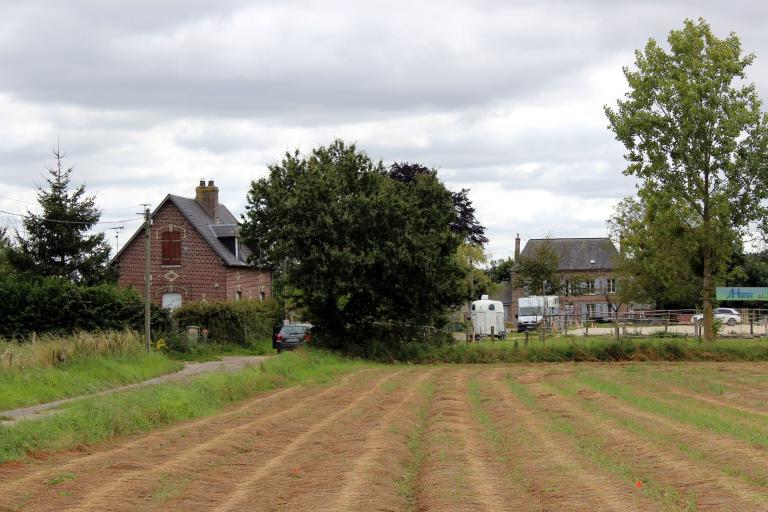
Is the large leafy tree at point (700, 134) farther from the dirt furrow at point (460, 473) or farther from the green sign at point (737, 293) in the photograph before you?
the dirt furrow at point (460, 473)

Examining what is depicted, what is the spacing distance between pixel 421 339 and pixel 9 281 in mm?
19395

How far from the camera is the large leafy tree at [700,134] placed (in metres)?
42.1

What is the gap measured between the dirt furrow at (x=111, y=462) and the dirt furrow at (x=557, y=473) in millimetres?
5258

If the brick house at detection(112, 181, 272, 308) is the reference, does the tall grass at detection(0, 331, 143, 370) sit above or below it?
below

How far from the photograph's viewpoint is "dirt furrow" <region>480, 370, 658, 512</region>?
432 inches

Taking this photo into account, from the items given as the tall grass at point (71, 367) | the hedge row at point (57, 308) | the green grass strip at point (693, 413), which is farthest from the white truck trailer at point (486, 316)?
the green grass strip at point (693, 413)

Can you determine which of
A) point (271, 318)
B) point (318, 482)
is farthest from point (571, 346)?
point (318, 482)

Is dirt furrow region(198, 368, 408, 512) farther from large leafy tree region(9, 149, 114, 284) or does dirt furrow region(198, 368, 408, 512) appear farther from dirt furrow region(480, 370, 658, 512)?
large leafy tree region(9, 149, 114, 284)

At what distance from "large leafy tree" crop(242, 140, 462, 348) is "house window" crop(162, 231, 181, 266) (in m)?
18.3

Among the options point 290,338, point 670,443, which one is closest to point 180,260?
point 290,338

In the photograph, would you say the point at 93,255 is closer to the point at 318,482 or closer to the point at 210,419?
the point at 210,419

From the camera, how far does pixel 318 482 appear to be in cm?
1241

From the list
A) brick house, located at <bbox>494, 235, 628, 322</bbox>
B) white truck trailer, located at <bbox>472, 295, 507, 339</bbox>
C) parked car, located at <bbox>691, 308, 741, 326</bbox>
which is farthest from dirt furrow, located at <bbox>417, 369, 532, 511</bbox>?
brick house, located at <bbox>494, 235, 628, 322</bbox>

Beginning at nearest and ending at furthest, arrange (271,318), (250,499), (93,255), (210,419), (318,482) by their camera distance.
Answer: (250,499), (318,482), (210,419), (93,255), (271,318)
